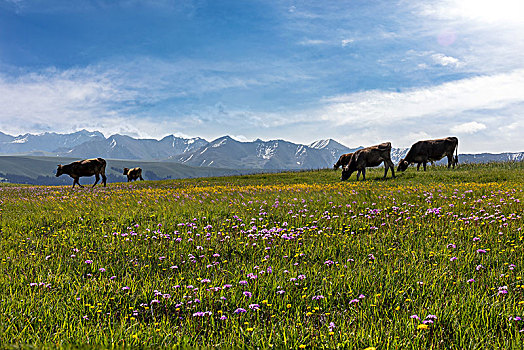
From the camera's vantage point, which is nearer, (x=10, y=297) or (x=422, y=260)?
(x=10, y=297)

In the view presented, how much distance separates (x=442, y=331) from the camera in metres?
3.22

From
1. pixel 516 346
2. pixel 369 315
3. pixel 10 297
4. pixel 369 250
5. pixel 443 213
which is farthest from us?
pixel 443 213

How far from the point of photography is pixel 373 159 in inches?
1066

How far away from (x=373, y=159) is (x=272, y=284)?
24646mm

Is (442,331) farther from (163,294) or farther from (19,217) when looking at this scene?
(19,217)

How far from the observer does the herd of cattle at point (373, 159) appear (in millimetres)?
27234

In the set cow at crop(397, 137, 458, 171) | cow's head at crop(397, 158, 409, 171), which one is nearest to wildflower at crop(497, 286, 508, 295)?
cow at crop(397, 137, 458, 171)

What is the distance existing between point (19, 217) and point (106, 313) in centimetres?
932

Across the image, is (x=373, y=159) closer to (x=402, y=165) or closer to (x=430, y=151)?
(x=402, y=165)

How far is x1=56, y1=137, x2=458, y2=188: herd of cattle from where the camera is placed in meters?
27.2

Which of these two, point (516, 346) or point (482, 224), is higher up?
point (482, 224)

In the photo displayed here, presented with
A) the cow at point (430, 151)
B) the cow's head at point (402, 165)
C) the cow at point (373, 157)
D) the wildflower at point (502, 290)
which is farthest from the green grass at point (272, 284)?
the cow's head at point (402, 165)

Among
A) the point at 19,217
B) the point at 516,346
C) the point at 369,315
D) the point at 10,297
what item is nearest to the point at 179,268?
the point at 10,297

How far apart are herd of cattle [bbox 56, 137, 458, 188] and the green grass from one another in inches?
726
